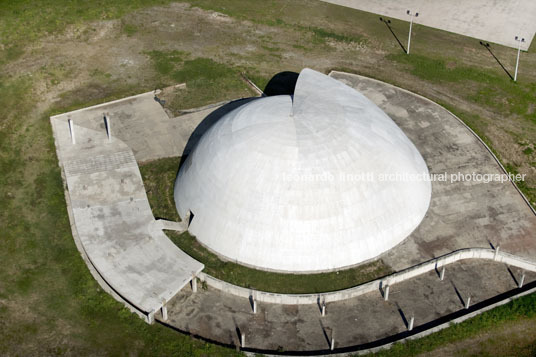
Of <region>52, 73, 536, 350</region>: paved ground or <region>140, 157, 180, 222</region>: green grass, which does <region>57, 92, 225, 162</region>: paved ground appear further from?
<region>140, 157, 180, 222</region>: green grass

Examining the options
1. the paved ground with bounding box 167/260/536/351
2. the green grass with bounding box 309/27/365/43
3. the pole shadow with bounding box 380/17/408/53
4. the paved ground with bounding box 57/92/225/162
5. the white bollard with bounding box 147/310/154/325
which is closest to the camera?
the paved ground with bounding box 167/260/536/351

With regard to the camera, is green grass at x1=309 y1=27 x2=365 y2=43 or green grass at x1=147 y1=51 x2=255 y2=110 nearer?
green grass at x1=147 y1=51 x2=255 y2=110

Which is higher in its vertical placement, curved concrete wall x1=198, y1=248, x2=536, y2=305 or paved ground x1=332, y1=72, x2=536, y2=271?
paved ground x1=332, y1=72, x2=536, y2=271

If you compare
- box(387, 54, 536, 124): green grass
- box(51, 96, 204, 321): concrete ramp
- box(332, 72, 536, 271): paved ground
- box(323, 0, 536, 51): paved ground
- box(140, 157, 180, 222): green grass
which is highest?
box(323, 0, 536, 51): paved ground

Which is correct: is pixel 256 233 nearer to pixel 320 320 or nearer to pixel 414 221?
pixel 320 320

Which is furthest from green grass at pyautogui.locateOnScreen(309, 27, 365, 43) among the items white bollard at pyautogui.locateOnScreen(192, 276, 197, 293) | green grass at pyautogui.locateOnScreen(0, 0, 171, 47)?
white bollard at pyautogui.locateOnScreen(192, 276, 197, 293)

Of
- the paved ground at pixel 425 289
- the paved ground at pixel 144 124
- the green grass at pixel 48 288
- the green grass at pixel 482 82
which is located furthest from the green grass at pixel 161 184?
the green grass at pixel 482 82

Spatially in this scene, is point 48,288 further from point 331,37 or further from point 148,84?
point 331,37
